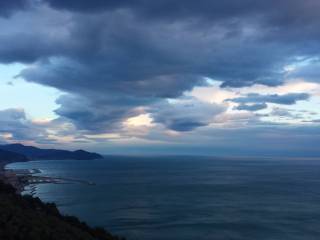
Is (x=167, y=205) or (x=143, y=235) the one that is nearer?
(x=143, y=235)

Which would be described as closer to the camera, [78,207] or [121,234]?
[121,234]

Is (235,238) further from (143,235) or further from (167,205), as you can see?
(167,205)

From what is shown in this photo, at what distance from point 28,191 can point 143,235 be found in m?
81.2

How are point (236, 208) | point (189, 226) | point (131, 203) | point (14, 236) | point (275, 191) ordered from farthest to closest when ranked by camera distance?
point (275, 191)
point (131, 203)
point (236, 208)
point (189, 226)
point (14, 236)

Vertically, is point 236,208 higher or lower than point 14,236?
lower

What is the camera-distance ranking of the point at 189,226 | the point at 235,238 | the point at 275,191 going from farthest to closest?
1. the point at 275,191
2. the point at 189,226
3. the point at 235,238

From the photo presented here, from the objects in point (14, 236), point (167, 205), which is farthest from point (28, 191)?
point (14, 236)

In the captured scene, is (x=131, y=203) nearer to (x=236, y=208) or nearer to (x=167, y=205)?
(x=167, y=205)

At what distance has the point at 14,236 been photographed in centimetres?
3112

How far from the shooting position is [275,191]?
13912cm

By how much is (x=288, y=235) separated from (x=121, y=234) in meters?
32.7

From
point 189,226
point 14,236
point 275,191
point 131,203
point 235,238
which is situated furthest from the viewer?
point 275,191

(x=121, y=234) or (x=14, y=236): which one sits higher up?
(x=14, y=236)

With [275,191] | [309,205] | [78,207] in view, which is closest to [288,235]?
[309,205]
